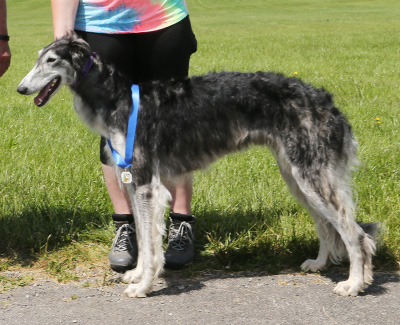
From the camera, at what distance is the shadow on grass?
171 inches

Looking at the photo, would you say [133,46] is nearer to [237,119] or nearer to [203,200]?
[237,119]

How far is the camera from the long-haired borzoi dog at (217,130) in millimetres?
3699

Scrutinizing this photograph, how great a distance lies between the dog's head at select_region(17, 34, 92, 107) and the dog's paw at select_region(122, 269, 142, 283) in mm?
1226

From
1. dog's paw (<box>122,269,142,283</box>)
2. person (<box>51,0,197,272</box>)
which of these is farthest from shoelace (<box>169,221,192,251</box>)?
dog's paw (<box>122,269,142,283</box>)

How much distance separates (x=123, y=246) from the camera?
4.21 m

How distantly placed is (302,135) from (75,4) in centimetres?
169

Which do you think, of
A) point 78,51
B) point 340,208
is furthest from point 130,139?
point 340,208

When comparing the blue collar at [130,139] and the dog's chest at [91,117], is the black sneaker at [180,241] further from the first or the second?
the dog's chest at [91,117]

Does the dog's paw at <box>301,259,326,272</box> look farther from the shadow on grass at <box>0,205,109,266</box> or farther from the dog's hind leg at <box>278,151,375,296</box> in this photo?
the shadow on grass at <box>0,205,109,266</box>

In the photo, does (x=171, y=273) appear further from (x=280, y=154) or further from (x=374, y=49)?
(x=374, y=49)

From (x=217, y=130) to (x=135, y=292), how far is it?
1.13m

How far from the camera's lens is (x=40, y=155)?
6.05 m

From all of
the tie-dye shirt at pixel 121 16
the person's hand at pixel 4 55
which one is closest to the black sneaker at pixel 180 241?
the tie-dye shirt at pixel 121 16

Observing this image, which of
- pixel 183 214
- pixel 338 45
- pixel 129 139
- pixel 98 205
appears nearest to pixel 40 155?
pixel 98 205
